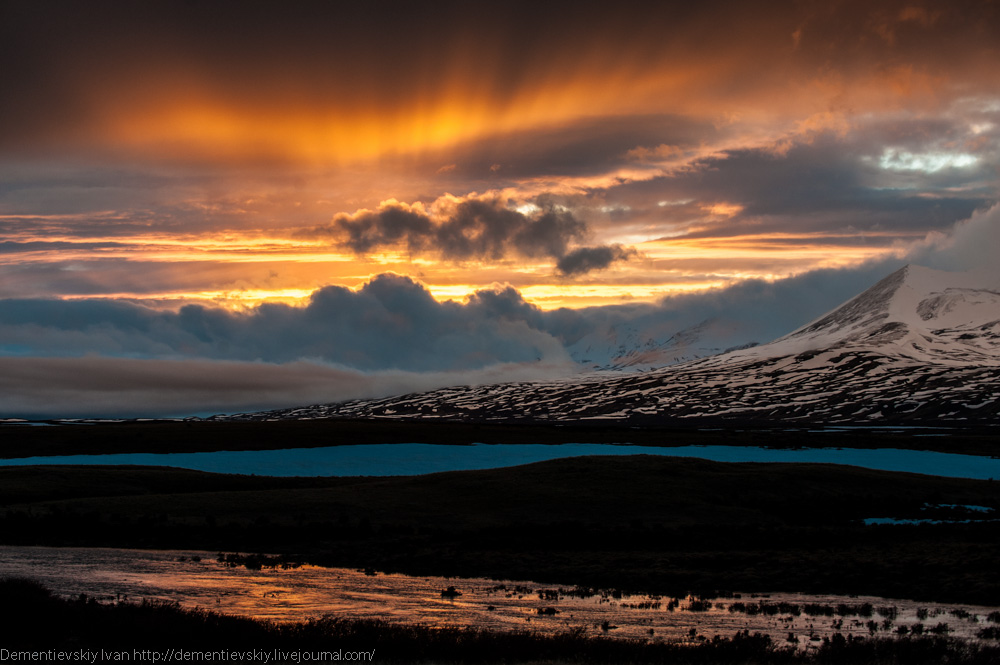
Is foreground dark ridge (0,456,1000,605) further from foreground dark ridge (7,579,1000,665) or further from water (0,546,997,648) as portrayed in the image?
foreground dark ridge (7,579,1000,665)

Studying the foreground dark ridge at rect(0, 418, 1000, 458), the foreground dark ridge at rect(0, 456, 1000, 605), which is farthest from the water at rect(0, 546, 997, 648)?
the foreground dark ridge at rect(0, 418, 1000, 458)

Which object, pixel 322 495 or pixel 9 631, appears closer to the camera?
pixel 9 631

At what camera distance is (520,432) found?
187 m

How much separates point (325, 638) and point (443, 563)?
2211 centimetres

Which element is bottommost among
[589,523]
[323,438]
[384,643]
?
[589,523]

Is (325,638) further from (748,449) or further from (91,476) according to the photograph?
(748,449)

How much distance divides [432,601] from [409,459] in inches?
2991

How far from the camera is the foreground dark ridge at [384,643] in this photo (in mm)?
22344

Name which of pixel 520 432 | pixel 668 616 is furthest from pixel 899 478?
pixel 520 432

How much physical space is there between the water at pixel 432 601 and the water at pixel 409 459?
60712 mm

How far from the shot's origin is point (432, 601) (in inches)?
1339

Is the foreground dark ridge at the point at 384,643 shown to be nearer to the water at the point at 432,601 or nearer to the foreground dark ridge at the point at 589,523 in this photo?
the water at the point at 432,601

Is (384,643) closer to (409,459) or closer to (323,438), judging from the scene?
(409,459)

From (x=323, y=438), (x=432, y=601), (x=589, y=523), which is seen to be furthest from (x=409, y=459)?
(x=432, y=601)
